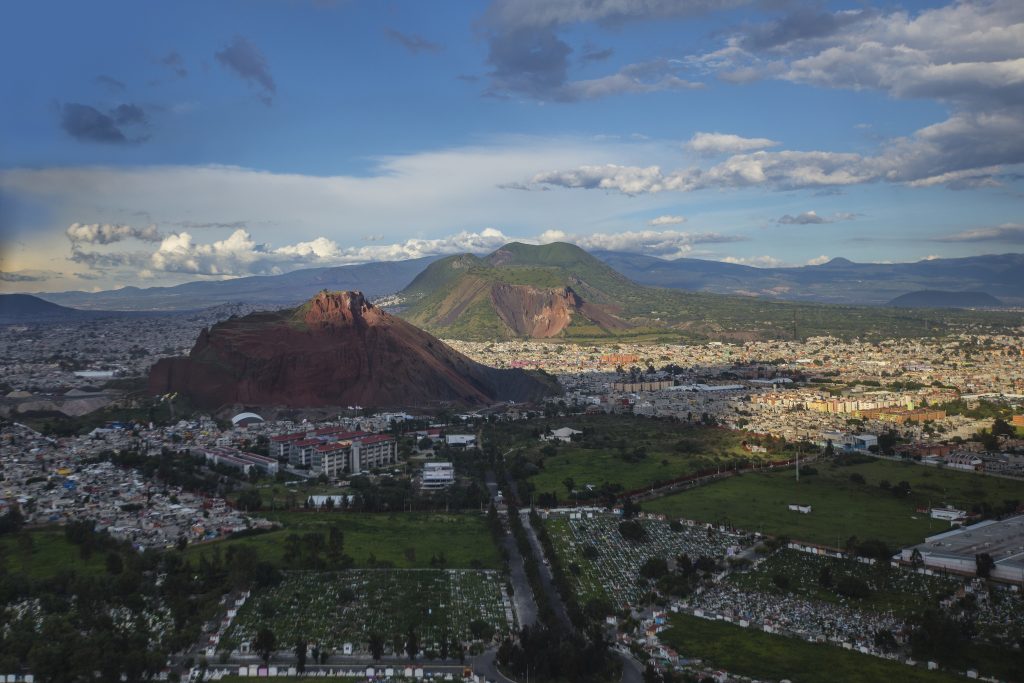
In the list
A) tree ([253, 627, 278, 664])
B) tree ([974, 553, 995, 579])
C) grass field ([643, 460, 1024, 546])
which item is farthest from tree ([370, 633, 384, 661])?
tree ([974, 553, 995, 579])

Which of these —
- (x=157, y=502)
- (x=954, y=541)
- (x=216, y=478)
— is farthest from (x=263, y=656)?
(x=954, y=541)

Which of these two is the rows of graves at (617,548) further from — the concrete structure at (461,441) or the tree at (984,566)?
the concrete structure at (461,441)

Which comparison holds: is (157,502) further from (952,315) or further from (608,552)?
(952,315)

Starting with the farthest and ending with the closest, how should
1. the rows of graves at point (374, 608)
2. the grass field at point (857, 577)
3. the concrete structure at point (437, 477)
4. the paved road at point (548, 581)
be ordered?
the concrete structure at point (437, 477) → the grass field at point (857, 577) → the paved road at point (548, 581) → the rows of graves at point (374, 608)

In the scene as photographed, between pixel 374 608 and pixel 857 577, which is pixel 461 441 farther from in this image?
pixel 857 577

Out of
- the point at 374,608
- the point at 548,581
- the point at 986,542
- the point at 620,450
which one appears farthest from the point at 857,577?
the point at 620,450

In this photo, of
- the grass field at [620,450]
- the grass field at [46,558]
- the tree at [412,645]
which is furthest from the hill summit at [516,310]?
the tree at [412,645]
